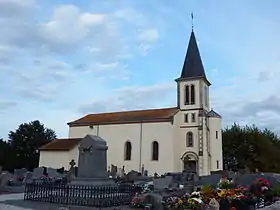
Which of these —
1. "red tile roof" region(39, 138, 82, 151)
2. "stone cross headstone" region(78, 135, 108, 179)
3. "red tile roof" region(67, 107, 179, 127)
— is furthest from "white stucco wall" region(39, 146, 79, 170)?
"stone cross headstone" region(78, 135, 108, 179)

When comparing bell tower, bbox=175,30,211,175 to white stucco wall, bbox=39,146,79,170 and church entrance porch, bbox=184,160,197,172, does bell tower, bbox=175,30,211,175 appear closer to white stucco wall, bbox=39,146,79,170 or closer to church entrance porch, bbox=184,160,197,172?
church entrance porch, bbox=184,160,197,172

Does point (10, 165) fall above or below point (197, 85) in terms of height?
below

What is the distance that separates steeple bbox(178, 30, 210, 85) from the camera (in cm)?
4509

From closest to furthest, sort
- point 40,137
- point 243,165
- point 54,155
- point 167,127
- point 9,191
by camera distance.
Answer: point 9,191 → point 167,127 → point 54,155 → point 243,165 → point 40,137

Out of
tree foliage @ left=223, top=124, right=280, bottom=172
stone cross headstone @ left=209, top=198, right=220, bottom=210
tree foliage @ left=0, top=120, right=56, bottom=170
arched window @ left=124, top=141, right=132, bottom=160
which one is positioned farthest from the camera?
tree foliage @ left=0, top=120, right=56, bottom=170

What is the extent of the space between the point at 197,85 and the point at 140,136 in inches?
416

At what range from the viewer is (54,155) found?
44812mm

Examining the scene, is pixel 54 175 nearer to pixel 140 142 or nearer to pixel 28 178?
pixel 28 178

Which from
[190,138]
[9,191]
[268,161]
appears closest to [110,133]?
[190,138]

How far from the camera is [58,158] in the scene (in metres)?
44.3

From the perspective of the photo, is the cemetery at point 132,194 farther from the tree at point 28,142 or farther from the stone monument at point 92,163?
the tree at point 28,142

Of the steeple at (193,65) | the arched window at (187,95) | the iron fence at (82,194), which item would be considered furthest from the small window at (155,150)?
the iron fence at (82,194)

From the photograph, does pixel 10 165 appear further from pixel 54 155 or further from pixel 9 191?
pixel 9 191

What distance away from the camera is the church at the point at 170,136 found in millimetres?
41469
